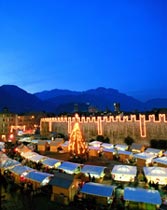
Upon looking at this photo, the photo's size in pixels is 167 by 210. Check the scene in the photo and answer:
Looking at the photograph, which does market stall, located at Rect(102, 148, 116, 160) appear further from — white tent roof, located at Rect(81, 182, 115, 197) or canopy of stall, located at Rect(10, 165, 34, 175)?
white tent roof, located at Rect(81, 182, 115, 197)

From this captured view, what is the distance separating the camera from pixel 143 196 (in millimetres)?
14602

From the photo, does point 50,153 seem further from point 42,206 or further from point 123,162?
point 42,206

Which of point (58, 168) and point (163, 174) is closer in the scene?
point (163, 174)

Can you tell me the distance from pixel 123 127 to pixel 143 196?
1956cm

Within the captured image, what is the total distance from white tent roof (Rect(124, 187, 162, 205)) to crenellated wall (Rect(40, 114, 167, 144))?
15.2 metres

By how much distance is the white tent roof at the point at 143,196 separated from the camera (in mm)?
14177

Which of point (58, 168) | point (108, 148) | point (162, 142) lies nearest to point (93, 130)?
point (108, 148)

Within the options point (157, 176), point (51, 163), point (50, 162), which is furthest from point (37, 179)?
point (157, 176)

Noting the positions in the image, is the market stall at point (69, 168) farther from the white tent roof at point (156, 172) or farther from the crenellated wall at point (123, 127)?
the crenellated wall at point (123, 127)

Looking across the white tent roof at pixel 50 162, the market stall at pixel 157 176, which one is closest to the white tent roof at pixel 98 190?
the market stall at pixel 157 176

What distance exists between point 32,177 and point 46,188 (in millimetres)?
1424

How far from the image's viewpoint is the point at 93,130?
37.7m

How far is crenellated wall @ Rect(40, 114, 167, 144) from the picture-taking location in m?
30.6

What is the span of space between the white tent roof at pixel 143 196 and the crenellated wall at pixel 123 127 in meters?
15.2
